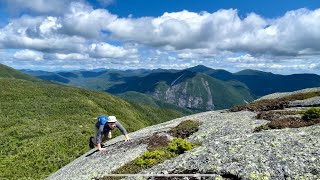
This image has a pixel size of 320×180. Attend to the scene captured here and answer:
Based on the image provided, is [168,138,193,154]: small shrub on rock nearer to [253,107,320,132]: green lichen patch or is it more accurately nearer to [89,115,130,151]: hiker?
[89,115,130,151]: hiker

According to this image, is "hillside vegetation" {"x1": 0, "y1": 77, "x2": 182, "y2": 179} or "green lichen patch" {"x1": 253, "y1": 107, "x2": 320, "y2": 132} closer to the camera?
"green lichen patch" {"x1": 253, "y1": 107, "x2": 320, "y2": 132}

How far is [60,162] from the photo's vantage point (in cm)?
6719

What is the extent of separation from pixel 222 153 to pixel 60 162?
169 feet

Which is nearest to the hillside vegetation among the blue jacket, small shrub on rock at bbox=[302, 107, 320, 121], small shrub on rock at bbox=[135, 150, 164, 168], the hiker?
the hiker

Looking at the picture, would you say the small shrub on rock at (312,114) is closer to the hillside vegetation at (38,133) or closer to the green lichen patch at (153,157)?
the green lichen patch at (153,157)

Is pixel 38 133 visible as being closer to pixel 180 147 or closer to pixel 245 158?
pixel 180 147

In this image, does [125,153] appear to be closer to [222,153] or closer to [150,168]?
[150,168]

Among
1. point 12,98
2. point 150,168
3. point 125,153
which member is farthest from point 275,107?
point 12,98

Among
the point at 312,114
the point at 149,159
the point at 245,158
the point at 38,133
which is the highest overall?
the point at 312,114

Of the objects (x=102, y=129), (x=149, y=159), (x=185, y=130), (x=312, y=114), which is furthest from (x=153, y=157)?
(x=312, y=114)

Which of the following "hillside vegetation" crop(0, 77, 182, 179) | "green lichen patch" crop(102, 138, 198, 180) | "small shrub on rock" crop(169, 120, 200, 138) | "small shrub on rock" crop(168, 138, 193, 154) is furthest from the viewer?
"hillside vegetation" crop(0, 77, 182, 179)

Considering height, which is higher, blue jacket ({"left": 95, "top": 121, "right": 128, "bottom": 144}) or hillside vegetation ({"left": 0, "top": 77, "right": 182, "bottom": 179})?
blue jacket ({"left": 95, "top": 121, "right": 128, "bottom": 144})

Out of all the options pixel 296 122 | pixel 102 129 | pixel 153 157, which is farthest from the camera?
pixel 102 129

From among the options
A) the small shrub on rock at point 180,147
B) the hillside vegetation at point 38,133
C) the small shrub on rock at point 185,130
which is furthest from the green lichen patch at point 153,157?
the hillside vegetation at point 38,133
